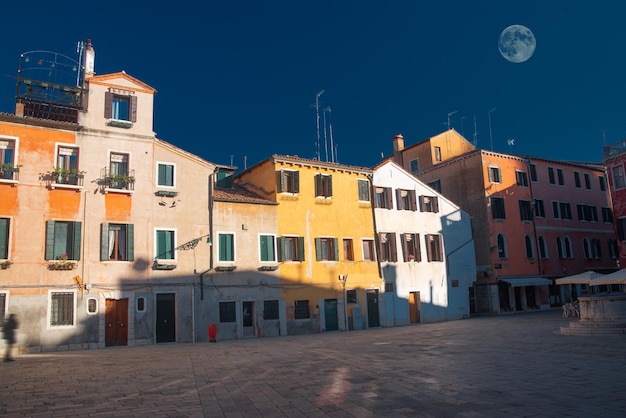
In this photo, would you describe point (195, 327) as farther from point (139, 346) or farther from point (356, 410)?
point (356, 410)

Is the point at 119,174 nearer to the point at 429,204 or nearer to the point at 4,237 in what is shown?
the point at 4,237

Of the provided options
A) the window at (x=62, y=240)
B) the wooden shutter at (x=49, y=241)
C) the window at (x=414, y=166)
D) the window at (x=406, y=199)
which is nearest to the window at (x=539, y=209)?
the window at (x=414, y=166)

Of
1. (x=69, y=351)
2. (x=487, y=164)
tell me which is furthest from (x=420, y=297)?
(x=69, y=351)

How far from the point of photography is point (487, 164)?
133 ft

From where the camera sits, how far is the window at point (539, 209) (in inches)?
1688

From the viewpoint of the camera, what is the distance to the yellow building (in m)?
29.8

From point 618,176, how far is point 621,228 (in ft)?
11.8

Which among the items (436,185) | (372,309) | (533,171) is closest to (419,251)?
(372,309)

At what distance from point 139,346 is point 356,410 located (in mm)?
17124

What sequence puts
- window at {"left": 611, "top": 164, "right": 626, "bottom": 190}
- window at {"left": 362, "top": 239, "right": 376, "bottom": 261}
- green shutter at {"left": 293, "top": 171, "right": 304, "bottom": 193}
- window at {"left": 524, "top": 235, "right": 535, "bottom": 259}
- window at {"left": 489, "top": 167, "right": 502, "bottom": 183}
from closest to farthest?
green shutter at {"left": 293, "top": 171, "right": 304, "bottom": 193}
window at {"left": 362, "top": 239, "right": 376, "bottom": 261}
window at {"left": 611, "top": 164, "right": 626, "bottom": 190}
window at {"left": 489, "top": 167, "right": 502, "bottom": 183}
window at {"left": 524, "top": 235, "right": 535, "bottom": 259}

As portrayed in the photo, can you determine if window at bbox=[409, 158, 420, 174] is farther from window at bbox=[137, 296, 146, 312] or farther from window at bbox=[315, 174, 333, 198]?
window at bbox=[137, 296, 146, 312]

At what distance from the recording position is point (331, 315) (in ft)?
102

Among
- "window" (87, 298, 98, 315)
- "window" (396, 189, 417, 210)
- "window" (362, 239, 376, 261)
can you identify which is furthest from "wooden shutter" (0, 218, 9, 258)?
"window" (396, 189, 417, 210)

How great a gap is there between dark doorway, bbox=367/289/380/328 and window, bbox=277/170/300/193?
834 centimetres
